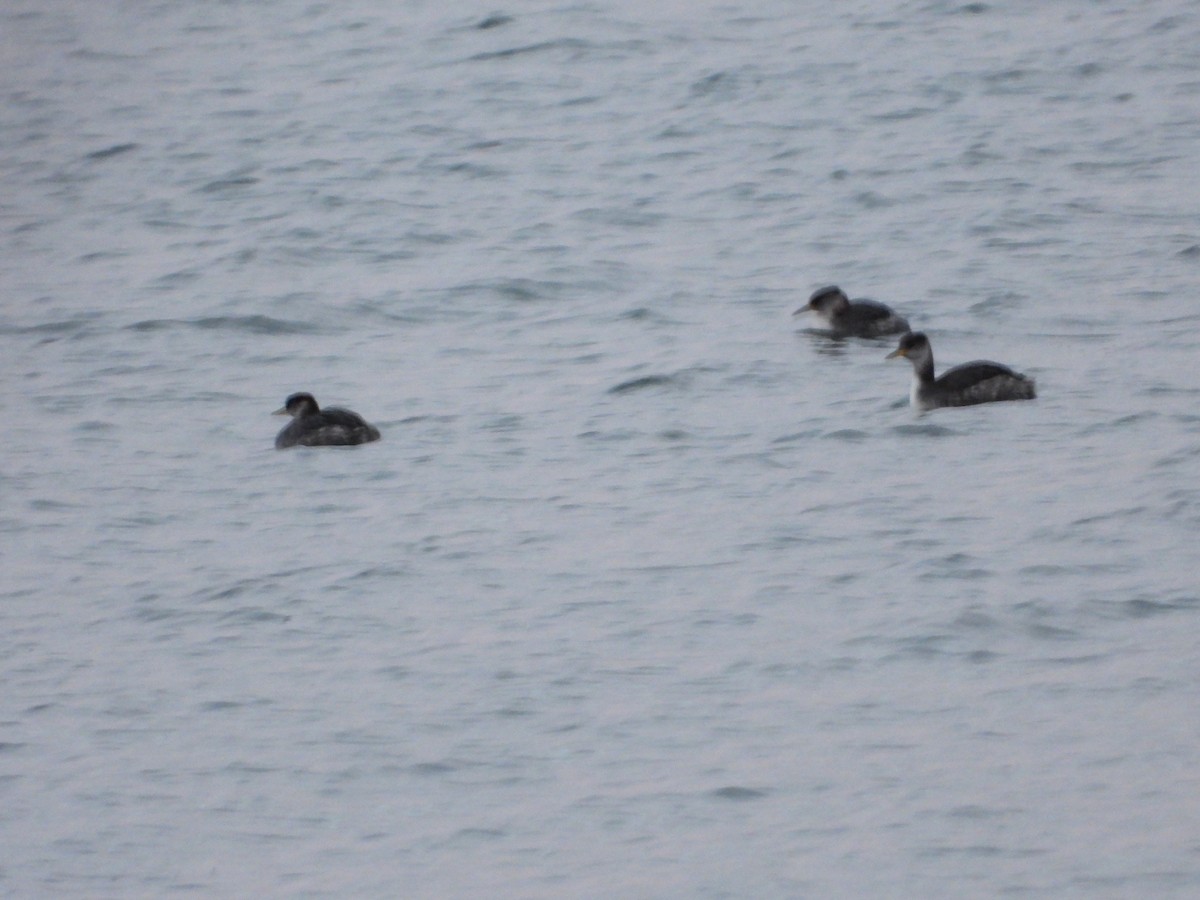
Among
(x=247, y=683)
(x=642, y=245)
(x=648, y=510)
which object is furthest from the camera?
(x=642, y=245)

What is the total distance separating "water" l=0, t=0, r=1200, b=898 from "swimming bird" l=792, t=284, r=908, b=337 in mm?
213

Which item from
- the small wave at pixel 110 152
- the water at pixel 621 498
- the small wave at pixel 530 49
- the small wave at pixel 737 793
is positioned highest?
the small wave at pixel 530 49

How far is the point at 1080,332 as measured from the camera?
16.5 m

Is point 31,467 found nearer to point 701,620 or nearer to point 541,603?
point 541,603

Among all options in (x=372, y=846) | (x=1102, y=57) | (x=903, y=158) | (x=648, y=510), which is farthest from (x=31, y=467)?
(x=1102, y=57)

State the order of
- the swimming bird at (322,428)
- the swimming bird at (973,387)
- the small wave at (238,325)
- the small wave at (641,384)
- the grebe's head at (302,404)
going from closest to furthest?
the swimming bird at (973,387) → the swimming bird at (322,428) → the grebe's head at (302,404) → the small wave at (641,384) → the small wave at (238,325)

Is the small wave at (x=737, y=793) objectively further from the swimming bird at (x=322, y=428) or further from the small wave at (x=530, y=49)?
the small wave at (x=530, y=49)

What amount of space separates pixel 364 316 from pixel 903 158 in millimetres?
6917

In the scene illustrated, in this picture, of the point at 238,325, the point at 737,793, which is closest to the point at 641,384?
the point at 238,325

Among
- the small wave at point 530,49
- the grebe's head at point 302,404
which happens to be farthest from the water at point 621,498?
the small wave at point 530,49

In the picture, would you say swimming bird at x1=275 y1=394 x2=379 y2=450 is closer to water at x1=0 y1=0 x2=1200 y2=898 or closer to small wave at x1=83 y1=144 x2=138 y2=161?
water at x1=0 y1=0 x2=1200 y2=898

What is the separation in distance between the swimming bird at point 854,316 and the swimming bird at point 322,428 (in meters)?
4.05

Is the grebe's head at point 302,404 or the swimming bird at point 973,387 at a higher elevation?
the grebe's head at point 302,404

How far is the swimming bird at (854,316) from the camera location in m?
17.0
